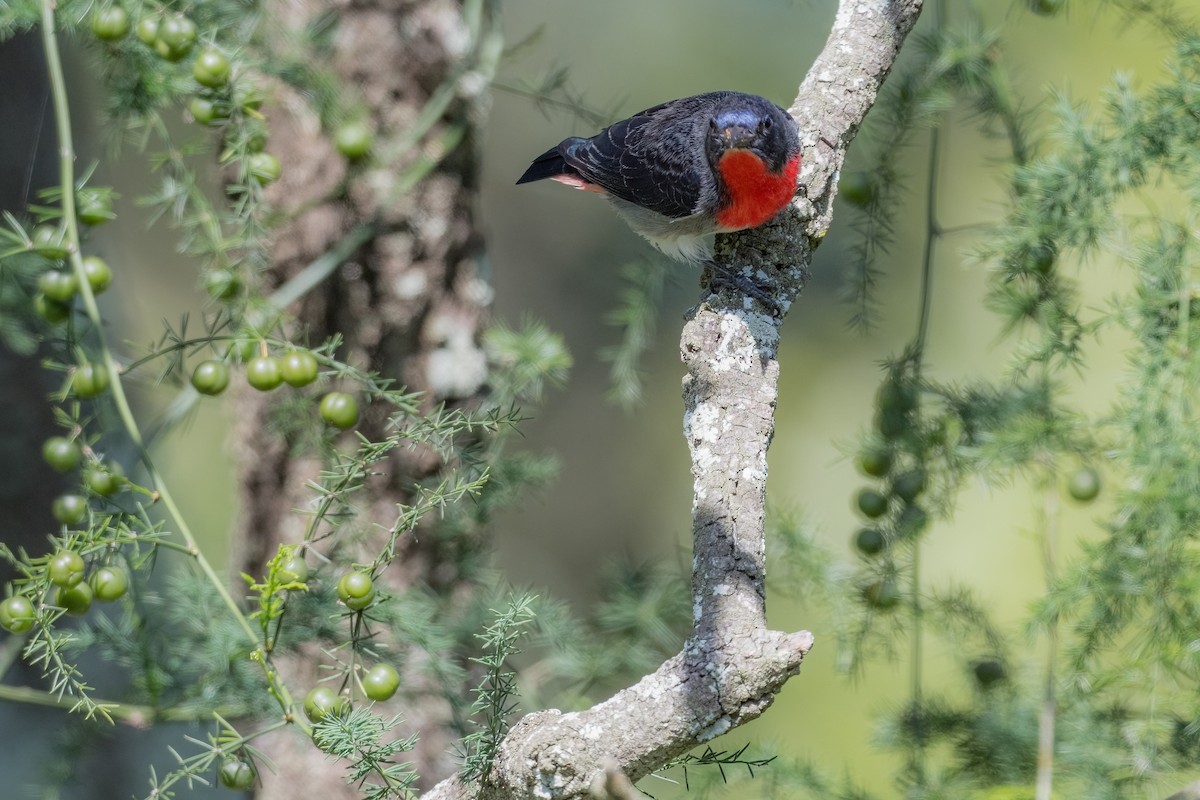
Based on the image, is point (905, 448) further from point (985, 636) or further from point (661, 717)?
point (661, 717)

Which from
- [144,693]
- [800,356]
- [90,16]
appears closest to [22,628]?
[144,693]

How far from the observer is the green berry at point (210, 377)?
2344mm

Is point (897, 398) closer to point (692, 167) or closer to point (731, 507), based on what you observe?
point (692, 167)

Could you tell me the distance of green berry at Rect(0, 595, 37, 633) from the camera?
6.41 feet

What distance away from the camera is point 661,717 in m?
1.54

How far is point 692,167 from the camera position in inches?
122

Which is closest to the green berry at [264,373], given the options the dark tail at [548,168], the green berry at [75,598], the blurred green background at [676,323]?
the green berry at [75,598]

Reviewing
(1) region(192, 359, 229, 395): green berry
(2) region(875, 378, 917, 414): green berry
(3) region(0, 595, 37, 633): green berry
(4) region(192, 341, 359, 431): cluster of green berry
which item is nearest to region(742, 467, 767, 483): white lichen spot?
(4) region(192, 341, 359, 431): cluster of green berry

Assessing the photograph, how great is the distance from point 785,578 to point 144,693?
5.80 feet

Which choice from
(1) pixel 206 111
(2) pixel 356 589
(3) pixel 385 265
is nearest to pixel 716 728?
(2) pixel 356 589

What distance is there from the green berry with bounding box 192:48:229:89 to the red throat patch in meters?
1.22

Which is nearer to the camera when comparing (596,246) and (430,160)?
(430,160)

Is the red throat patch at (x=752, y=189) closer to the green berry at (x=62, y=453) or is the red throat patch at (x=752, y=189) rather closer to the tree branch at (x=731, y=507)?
the tree branch at (x=731, y=507)

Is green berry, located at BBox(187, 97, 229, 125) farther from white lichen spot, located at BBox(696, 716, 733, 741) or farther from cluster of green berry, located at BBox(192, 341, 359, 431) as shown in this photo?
white lichen spot, located at BBox(696, 716, 733, 741)
